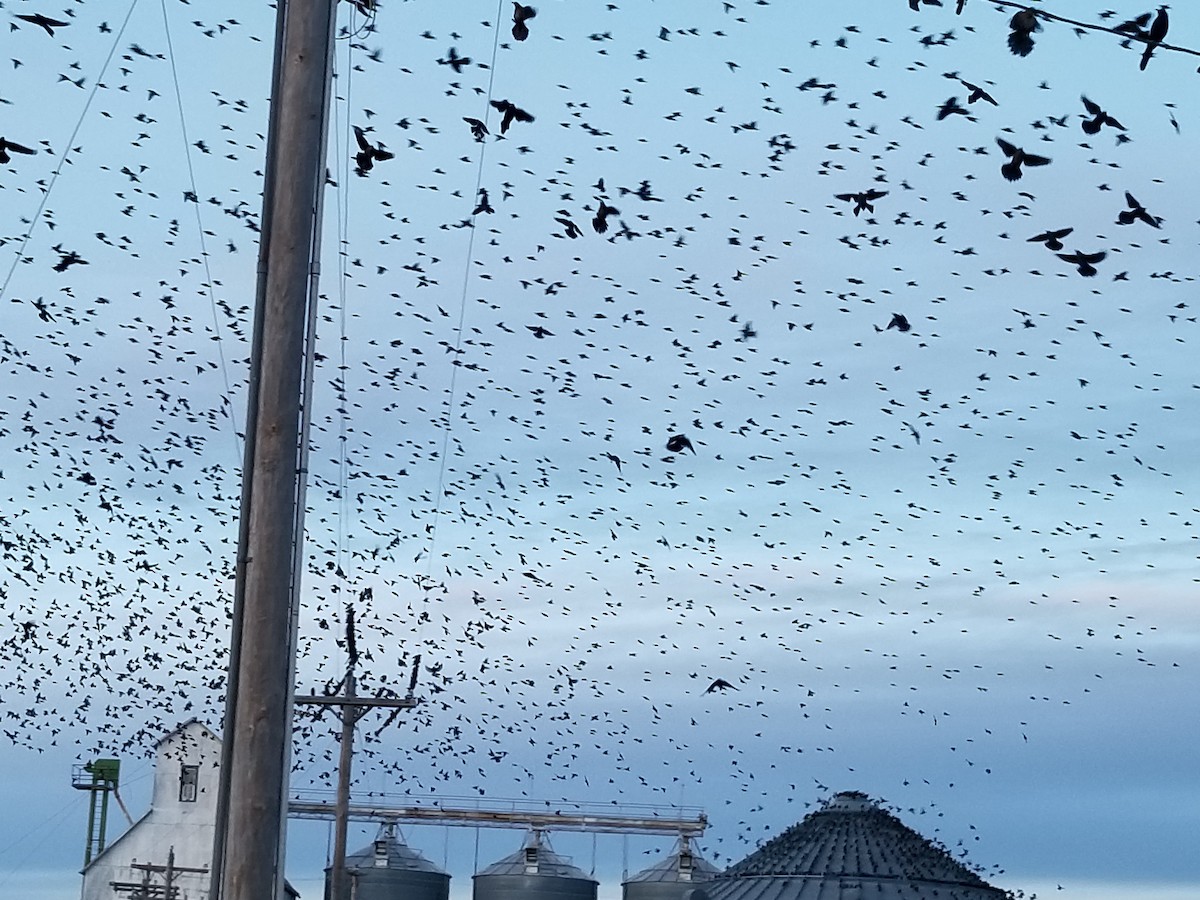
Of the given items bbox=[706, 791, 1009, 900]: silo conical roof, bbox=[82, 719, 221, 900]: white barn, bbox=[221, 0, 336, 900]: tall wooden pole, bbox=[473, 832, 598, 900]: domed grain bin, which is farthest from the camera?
bbox=[473, 832, 598, 900]: domed grain bin

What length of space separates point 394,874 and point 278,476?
51029 mm

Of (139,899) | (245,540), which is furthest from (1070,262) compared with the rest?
(139,899)

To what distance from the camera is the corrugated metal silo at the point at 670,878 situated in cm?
5834

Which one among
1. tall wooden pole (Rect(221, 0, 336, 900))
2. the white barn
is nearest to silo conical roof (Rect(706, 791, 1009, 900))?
the white barn

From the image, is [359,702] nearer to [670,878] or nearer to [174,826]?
Result: [174,826]

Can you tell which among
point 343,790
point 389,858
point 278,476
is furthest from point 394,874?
point 278,476

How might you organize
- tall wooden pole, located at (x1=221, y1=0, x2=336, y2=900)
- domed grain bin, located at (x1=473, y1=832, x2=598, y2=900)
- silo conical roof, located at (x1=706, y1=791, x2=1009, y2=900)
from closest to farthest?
1. tall wooden pole, located at (x1=221, y1=0, x2=336, y2=900)
2. silo conical roof, located at (x1=706, y1=791, x2=1009, y2=900)
3. domed grain bin, located at (x1=473, y1=832, x2=598, y2=900)

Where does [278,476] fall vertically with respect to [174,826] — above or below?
below

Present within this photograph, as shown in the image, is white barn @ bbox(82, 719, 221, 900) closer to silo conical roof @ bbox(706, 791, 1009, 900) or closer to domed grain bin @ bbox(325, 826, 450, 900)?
domed grain bin @ bbox(325, 826, 450, 900)

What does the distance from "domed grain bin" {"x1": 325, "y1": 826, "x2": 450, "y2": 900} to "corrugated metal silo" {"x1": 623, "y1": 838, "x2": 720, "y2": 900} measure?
22.1ft

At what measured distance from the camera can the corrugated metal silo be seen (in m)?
58.3

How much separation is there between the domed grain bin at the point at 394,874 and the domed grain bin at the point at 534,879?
1.54 m

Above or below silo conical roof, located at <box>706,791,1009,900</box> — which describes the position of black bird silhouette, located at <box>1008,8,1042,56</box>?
above

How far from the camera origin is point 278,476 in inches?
374
